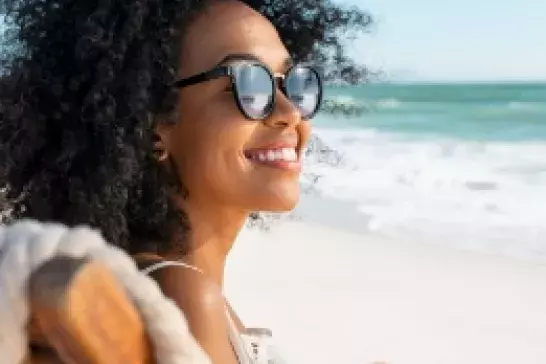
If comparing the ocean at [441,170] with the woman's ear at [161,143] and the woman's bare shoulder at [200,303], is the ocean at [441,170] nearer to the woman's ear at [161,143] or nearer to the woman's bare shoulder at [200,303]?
the woman's ear at [161,143]

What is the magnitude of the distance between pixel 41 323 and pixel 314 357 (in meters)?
3.52

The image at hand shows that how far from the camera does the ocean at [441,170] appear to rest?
7.37m

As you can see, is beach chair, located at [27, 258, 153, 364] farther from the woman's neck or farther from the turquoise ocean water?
the turquoise ocean water

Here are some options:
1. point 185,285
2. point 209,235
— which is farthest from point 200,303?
point 209,235

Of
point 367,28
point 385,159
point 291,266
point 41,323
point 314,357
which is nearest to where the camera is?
point 41,323

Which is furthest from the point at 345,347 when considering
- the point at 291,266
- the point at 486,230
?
the point at 486,230

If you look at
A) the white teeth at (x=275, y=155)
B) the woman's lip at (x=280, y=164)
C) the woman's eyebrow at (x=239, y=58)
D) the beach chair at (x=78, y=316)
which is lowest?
the beach chair at (x=78, y=316)

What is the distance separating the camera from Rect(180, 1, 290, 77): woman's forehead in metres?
1.74

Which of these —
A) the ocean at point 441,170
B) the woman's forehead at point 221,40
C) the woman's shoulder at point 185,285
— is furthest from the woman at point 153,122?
the ocean at point 441,170

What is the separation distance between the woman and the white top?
11 mm

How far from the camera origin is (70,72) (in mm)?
1707

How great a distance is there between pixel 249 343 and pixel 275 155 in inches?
13.9

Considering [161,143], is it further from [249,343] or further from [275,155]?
[249,343]

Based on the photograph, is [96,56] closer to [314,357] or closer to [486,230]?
[314,357]
